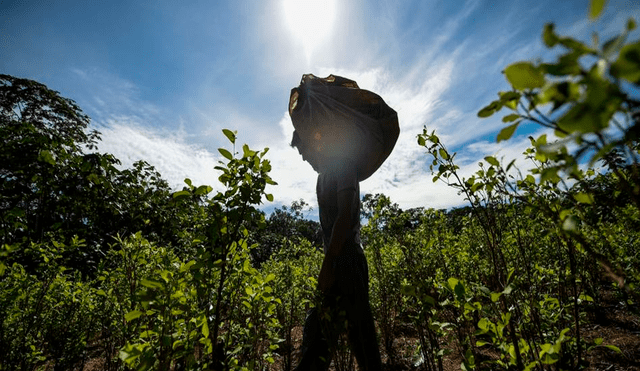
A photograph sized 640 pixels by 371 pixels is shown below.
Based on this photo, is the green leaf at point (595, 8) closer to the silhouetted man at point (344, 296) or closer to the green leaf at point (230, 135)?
the green leaf at point (230, 135)

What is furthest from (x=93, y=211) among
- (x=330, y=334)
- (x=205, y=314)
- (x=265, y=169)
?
(x=330, y=334)

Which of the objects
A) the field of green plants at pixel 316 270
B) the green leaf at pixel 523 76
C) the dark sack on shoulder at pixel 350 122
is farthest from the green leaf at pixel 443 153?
the green leaf at pixel 523 76

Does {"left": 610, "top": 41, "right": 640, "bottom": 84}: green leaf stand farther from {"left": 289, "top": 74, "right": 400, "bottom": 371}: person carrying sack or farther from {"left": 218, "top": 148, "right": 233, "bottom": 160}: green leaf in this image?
{"left": 289, "top": 74, "right": 400, "bottom": 371}: person carrying sack

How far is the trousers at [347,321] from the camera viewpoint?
6.20 ft

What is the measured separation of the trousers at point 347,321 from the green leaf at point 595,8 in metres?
1.85

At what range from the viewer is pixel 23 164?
2109mm

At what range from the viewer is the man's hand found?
207cm

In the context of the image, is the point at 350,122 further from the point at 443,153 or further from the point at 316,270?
the point at 316,270

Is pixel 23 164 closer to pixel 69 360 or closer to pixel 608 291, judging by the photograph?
pixel 69 360

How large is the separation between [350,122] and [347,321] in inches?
65.1

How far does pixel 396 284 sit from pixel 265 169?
3081mm

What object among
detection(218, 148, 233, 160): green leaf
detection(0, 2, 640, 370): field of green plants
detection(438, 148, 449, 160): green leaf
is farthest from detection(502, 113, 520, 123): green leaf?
detection(438, 148, 449, 160): green leaf

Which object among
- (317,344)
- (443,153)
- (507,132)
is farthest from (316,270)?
(507,132)

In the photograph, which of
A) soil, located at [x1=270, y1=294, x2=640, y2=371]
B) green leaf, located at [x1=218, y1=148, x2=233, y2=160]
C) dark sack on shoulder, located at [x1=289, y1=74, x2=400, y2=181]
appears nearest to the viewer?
green leaf, located at [x1=218, y1=148, x2=233, y2=160]
